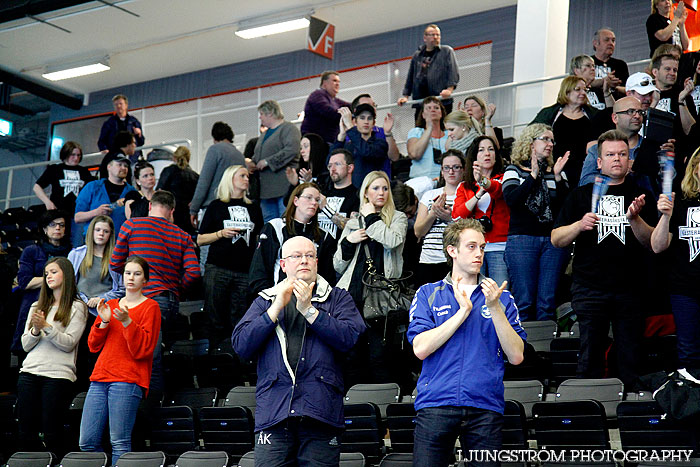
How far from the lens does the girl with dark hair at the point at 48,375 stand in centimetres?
611

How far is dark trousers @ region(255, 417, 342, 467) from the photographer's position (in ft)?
12.5

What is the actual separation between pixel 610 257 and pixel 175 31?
10363mm

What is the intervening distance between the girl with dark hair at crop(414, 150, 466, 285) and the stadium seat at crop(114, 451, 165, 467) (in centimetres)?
205

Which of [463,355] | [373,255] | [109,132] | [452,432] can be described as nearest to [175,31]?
[109,132]

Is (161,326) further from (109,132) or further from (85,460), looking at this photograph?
(109,132)

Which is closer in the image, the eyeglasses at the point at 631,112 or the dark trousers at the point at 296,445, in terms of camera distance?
the dark trousers at the point at 296,445

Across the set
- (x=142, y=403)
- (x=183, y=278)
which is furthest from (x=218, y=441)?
(x=183, y=278)

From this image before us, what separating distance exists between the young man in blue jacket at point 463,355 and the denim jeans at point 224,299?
330cm

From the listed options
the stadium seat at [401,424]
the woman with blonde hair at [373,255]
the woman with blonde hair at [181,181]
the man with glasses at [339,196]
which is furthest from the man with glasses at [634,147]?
the woman with blonde hair at [181,181]

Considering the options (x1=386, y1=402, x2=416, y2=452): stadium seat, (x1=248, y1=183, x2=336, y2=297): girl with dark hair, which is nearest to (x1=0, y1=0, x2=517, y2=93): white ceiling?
(x1=248, y1=183, x2=336, y2=297): girl with dark hair

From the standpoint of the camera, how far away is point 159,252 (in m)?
6.82

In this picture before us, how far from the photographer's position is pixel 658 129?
20.0ft

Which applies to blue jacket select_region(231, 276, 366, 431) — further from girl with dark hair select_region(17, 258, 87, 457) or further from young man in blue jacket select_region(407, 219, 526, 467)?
girl with dark hair select_region(17, 258, 87, 457)

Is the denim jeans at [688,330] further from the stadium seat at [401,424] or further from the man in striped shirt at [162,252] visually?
the man in striped shirt at [162,252]
